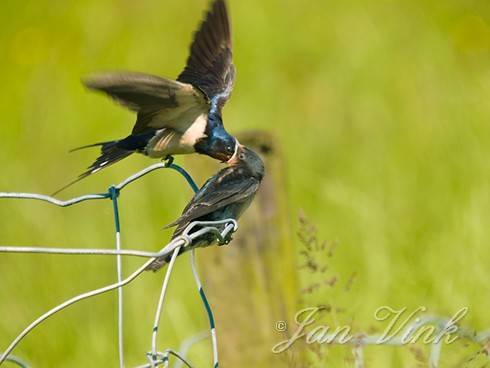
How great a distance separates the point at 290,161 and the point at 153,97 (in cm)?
337

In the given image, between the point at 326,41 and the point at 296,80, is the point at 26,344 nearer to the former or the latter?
the point at 296,80

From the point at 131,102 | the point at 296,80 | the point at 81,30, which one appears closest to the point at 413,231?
the point at 131,102

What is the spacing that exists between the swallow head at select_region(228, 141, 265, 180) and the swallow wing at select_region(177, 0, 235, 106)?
1.61ft

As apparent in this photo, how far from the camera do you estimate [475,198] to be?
13.1ft

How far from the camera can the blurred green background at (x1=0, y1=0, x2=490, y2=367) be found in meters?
3.52

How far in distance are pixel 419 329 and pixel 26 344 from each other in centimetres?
156

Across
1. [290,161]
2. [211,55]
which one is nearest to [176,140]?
[211,55]

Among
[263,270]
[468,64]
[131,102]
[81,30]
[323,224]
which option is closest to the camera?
[131,102]

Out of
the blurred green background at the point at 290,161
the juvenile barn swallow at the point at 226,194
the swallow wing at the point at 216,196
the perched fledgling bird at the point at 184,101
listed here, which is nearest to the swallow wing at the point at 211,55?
the perched fledgling bird at the point at 184,101

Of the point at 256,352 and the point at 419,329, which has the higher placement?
the point at 256,352

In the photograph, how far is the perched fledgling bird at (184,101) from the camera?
2.19 meters

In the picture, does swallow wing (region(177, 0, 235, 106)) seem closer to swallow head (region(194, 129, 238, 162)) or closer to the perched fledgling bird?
the perched fledgling bird

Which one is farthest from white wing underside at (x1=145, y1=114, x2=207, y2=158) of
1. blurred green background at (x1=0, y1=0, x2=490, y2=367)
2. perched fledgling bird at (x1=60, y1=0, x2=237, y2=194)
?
blurred green background at (x1=0, y1=0, x2=490, y2=367)

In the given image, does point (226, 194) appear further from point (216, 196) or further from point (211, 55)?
point (211, 55)
